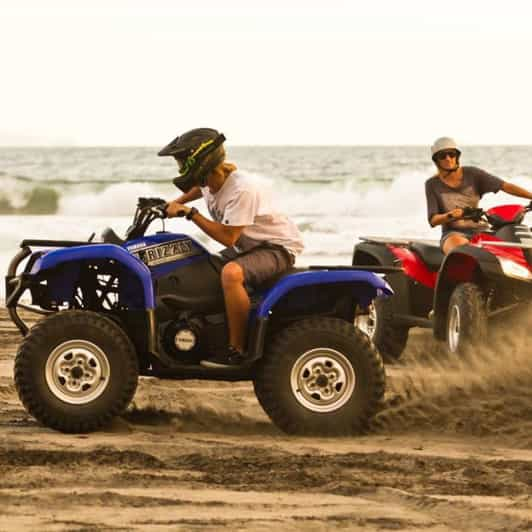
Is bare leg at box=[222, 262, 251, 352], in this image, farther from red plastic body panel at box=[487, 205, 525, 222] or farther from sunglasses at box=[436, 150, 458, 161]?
sunglasses at box=[436, 150, 458, 161]

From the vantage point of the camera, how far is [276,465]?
7055mm

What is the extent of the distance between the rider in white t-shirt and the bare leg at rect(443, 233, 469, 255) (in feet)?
9.19

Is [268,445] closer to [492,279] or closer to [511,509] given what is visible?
[511,509]

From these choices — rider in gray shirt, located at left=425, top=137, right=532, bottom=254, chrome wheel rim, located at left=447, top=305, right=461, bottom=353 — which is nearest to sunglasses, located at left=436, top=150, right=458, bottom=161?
rider in gray shirt, located at left=425, top=137, right=532, bottom=254

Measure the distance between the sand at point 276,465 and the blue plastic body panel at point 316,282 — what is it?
707mm

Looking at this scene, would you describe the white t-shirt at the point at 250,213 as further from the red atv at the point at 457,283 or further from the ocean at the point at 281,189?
the red atv at the point at 457,283

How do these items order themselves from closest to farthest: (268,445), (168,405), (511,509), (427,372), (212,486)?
(511,509) → (212,486) → (268,445) → (168,405) → (427,372)

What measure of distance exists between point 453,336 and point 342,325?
2512 millimetres

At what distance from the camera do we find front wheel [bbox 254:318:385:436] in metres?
8.05

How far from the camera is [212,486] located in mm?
6559

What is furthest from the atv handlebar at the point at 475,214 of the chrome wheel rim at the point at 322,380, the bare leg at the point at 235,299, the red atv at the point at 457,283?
the bare leg at the point at 235,299

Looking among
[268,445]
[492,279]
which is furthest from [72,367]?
[492,279]

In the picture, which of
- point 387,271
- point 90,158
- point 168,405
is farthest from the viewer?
point 90,158

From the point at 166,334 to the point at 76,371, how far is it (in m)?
0.52
